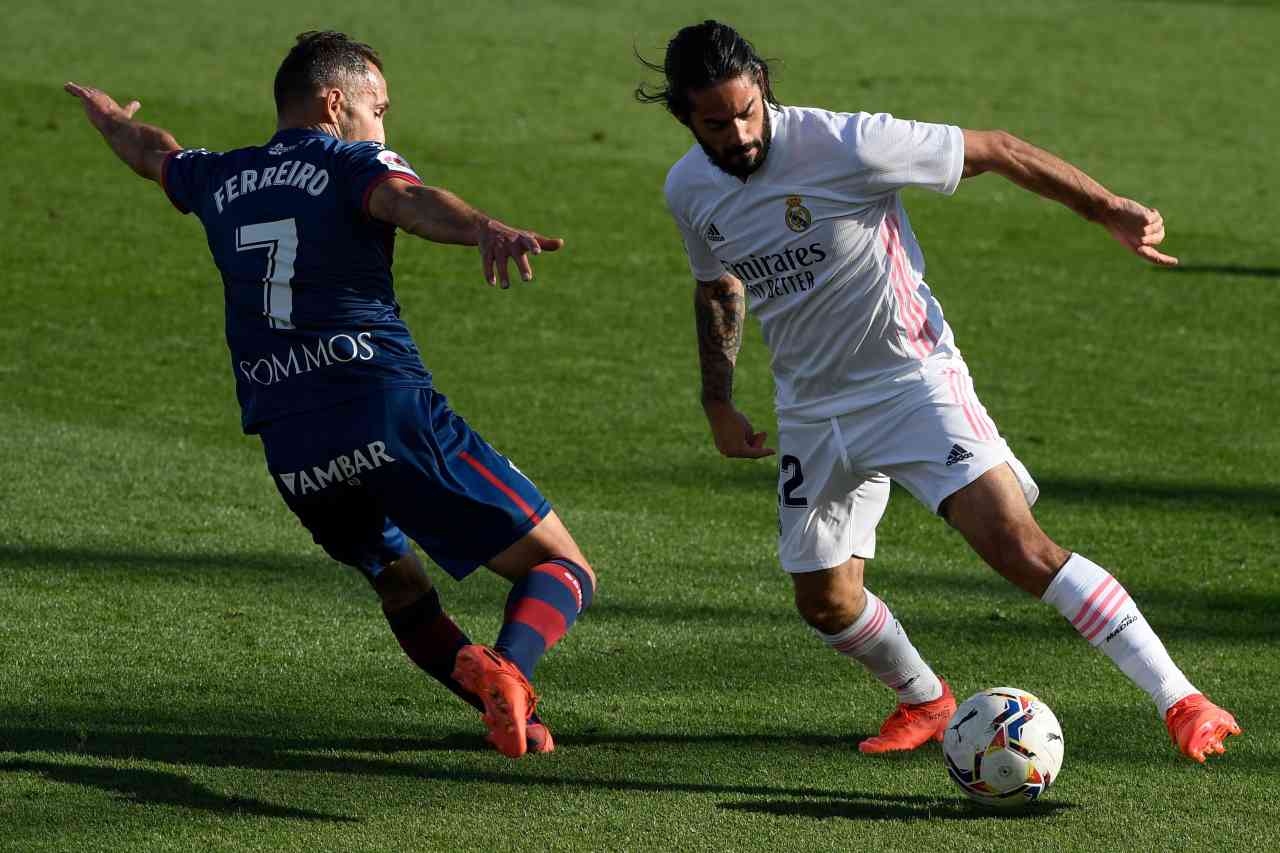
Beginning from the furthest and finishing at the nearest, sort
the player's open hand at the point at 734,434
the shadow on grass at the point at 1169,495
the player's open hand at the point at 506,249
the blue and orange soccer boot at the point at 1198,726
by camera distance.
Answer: the shadow on grass at the point at 1169,495 → the player's open hand at the point at 734,434 → the blue and orange soccer boot at the point at 1198,726 → the player's open hand at the point at 506,249

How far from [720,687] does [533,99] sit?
16.1m

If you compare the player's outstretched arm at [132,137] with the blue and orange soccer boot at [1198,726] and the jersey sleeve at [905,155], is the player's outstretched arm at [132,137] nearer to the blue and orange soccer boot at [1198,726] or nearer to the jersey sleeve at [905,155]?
the jersey sleeve at [905,155]

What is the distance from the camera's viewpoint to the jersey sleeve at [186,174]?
518 centimetres

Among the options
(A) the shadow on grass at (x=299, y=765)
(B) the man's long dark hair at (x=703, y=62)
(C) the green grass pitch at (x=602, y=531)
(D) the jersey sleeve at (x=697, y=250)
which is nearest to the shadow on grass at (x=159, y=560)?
(C) the green grass pitch at (x=602, y=531)

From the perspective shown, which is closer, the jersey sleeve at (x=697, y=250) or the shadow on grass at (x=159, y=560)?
the jersey sleeve at (x=697, y=250)

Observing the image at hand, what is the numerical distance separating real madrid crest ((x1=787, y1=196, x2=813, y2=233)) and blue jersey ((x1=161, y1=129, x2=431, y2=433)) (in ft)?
3.48

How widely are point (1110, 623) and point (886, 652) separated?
810mm

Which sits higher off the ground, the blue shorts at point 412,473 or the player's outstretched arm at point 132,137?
the player's outstretched arm at point 132,137

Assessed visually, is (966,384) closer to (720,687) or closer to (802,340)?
(802,340)

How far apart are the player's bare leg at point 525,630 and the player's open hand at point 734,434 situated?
2.08ft

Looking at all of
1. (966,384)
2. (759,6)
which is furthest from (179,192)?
(759,6)

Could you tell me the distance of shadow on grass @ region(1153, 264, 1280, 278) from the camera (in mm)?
14750

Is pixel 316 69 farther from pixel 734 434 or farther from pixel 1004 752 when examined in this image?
Answer: pixel 1004 752

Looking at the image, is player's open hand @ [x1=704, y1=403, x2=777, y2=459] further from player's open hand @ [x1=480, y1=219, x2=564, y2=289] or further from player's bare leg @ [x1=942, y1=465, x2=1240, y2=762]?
player's open hand @ [x1=480, y1=219, x2=564, y2=289]
